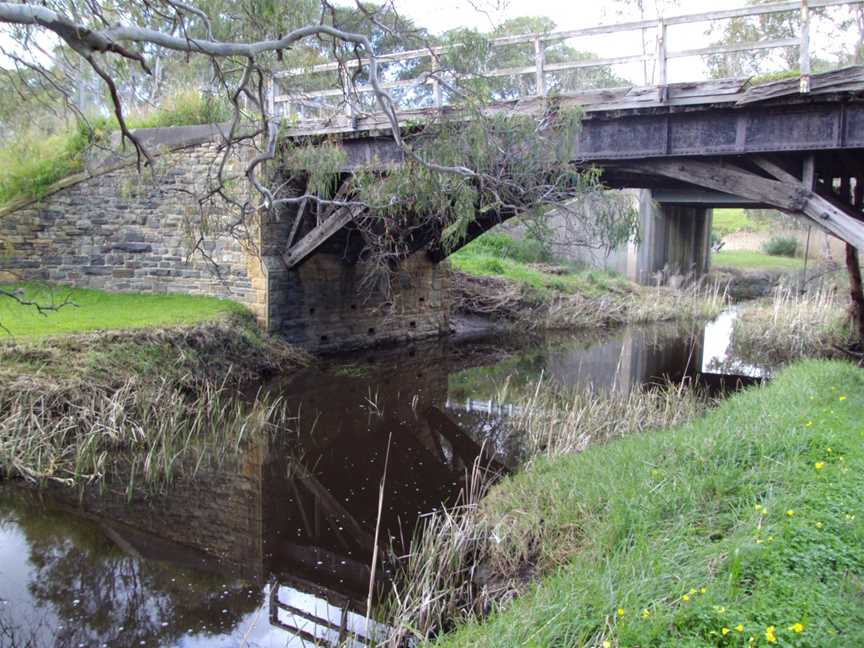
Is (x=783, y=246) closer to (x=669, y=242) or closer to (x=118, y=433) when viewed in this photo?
(x=669, y=242)

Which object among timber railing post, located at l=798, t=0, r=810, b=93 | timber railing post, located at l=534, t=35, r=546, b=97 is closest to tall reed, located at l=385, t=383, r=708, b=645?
timber railing post, located at l=534, t=35, r=546, b=97

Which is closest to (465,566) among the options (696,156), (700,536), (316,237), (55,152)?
(700,536)

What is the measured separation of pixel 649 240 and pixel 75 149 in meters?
14.8

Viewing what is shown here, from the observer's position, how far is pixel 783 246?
90.3ft

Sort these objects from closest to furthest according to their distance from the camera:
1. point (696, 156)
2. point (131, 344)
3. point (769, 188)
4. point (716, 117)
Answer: point (769, 188), point (716, 117), point (696, 156), point (131, 344)

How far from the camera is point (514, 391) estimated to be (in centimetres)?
1048

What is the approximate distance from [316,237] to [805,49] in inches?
269

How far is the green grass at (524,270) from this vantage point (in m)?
18.1

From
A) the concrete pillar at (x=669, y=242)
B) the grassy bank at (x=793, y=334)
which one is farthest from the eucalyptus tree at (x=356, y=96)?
the concrete pillar at (x=669, y=242)

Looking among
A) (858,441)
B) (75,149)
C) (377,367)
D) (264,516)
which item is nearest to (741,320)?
(377,367)

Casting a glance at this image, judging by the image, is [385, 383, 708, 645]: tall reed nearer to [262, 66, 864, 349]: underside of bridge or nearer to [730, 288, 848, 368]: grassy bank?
[262, 66, 864, 349]: underside of bridge

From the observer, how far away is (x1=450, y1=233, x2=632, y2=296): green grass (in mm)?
18055

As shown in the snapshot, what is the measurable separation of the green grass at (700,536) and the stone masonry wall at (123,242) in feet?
24.2

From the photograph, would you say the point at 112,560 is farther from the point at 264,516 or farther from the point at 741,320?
the point at 741,320
